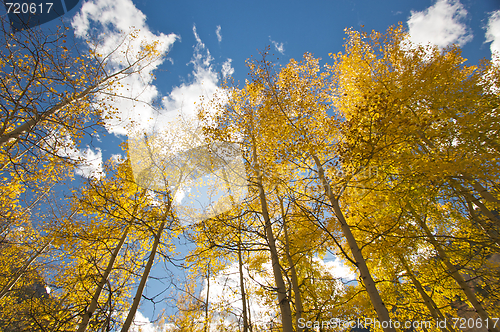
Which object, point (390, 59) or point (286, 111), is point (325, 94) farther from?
point (390, 59)

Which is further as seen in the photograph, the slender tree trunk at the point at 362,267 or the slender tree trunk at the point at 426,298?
the slender tree trunk at the point at 426,298

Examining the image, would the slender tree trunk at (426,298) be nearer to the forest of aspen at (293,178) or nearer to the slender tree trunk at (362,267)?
the forest of aspen at (293,178)

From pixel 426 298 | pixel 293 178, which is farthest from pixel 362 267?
pixel 426 298

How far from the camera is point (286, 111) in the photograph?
220 inches

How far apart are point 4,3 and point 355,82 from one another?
8.90 meters

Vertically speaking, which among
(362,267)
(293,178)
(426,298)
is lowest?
(426,298)

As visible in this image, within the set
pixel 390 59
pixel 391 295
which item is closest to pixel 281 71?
pixel 390 59

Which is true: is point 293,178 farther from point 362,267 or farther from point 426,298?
point 426,298

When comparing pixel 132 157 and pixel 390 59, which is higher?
pixel 390 59

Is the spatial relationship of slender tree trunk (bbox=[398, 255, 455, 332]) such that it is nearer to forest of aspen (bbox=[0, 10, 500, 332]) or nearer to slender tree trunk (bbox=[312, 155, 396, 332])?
forest of aspen (bbox=[0, 10, 500, 332])

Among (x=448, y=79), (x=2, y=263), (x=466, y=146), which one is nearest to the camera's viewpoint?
(x=466, y=146)

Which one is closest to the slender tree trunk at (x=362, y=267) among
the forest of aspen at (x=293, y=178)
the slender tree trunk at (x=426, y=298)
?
the forest of aspen at (x=293, y=178)

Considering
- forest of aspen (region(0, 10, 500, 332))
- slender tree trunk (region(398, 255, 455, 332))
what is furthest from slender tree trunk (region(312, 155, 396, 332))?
slender tree trunk (region(398, 255, 455, 332))

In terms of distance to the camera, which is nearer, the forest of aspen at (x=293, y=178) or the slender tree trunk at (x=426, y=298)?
the forest of aspen at (x=293, y=178)
